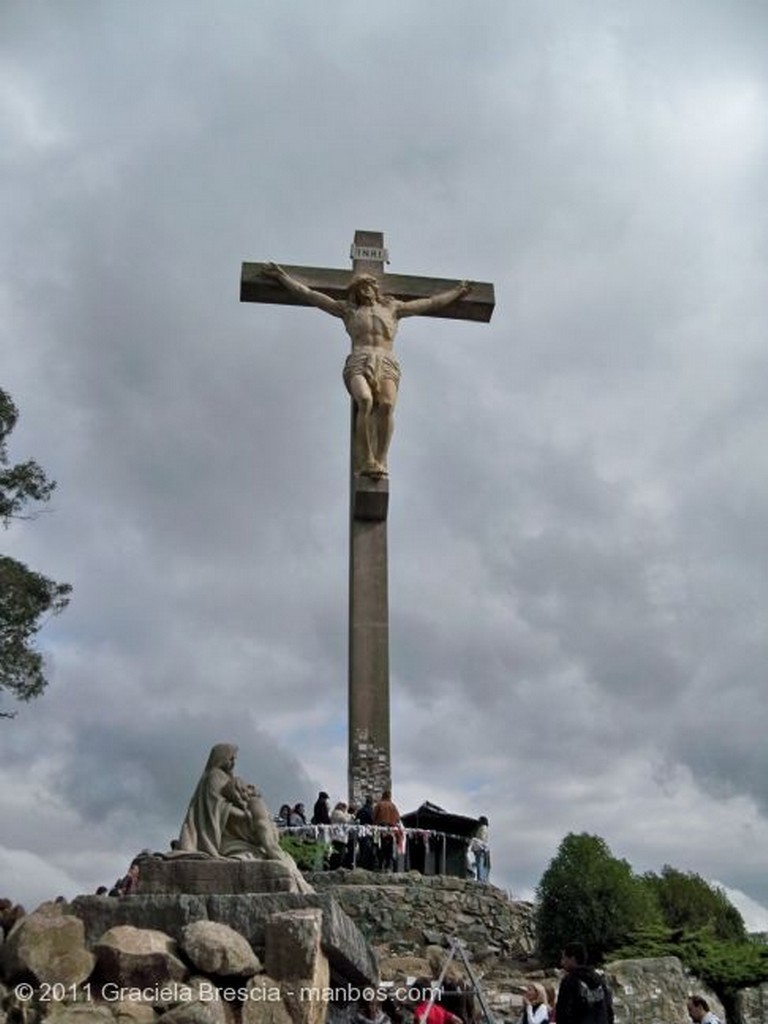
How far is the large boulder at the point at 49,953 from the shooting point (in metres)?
6.02

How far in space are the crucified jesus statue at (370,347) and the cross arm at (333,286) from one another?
118 mm

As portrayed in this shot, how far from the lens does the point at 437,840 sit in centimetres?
1383

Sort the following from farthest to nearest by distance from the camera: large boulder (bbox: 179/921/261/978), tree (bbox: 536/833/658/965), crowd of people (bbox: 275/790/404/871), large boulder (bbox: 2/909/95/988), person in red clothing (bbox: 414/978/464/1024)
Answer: crowd of people (bbox: 275/790/404/871) → tree (bbox: 536/833/658/965) → person in red clothing (bbox: 414/978/464/1024) → large boulder (bbox: 179/921/261/978) → large boulder (bbox: 2/909/95/988)

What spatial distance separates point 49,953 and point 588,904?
7.14 metres

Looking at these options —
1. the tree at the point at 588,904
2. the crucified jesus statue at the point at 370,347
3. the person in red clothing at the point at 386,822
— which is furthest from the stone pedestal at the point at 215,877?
the crucified jesus statue at the point at 370,347

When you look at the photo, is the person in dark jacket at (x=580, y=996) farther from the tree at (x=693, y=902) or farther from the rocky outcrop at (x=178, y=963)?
the tree at (x=693, y=902)

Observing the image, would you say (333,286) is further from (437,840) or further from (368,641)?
(437,840)

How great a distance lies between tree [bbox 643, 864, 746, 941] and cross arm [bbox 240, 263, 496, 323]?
10.6m

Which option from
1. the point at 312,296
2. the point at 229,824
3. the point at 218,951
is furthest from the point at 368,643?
the point at 218,951

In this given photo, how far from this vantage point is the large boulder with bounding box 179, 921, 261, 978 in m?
6.14

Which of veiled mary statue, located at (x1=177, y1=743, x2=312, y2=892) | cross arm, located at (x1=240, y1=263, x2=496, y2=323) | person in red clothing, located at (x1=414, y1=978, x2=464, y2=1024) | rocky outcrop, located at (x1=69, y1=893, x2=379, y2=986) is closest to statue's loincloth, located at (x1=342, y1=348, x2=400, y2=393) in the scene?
cross arm, located at (x1=240, y1=263, x2=496, y2=323)

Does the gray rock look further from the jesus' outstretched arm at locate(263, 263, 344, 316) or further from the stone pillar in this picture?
the jesus' outstretched arm at locate(263, 263, 344, 316)

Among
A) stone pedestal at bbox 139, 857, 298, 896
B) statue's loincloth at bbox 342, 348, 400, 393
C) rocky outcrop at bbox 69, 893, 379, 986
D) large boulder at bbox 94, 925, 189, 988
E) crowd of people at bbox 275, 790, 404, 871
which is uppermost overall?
statue's loincloth at bbox 342, 348, 400, 393

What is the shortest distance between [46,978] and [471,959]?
6698 mm
